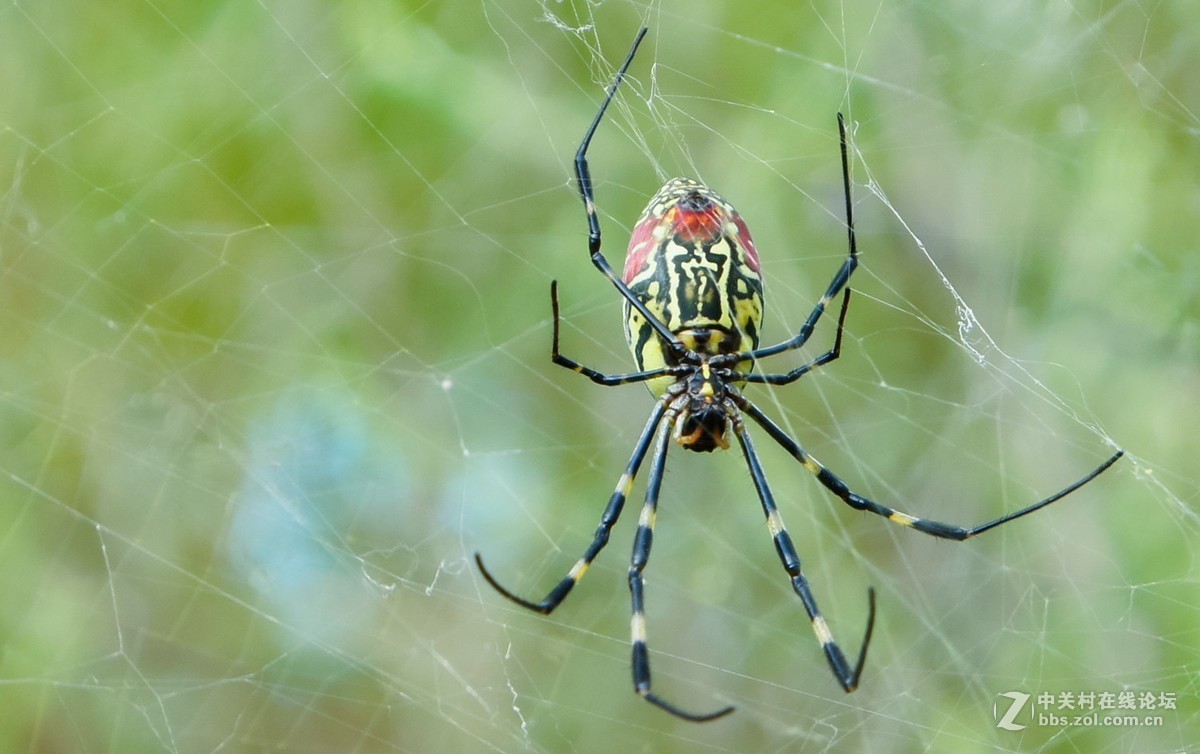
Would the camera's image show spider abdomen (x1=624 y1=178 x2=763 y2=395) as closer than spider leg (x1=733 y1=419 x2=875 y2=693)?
Yes

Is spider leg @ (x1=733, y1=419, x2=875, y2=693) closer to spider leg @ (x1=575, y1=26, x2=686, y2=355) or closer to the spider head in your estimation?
the spider head

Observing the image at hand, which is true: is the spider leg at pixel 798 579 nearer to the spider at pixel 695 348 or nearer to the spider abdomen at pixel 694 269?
the spider at pixel 695 348

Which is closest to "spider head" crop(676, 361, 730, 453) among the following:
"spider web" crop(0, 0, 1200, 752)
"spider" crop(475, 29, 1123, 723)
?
"spider" crop(475, 29, 1123, 723)

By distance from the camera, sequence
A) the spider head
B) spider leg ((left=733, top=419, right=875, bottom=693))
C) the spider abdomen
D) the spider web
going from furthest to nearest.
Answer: the spider web
the spider head
spider leg ((left=733, top=419, right=875, bottom=693))
the spider abdomen

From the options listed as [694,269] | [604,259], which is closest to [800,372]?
[694,269]

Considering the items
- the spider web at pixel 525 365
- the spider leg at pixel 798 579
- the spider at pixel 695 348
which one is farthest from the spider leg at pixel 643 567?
the spider web at pixel 525 365

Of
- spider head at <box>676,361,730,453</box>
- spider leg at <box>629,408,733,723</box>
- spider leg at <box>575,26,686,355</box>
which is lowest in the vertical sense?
spider leg at <box>629,408,733,723</box>

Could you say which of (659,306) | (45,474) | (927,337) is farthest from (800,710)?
(45,474)
